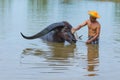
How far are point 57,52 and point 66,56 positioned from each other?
701 millimetres

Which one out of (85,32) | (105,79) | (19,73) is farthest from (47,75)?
(85,32)

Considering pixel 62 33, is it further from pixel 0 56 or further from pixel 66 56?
pixel 0 56

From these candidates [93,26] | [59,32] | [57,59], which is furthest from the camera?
[59,32]

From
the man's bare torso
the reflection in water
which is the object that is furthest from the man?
the reflection in water

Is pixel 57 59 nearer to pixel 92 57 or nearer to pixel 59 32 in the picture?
pixel 92 57

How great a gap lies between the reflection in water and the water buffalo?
23.7 inches

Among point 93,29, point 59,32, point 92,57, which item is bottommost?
point 92,57

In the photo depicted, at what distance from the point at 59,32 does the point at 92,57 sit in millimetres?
2388

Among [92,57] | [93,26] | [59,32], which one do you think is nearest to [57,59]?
[92,57]

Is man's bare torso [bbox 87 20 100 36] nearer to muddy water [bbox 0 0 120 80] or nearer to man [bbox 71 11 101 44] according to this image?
man [bbox 71 11 101 44]

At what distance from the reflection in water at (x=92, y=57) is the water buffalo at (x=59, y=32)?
23.7 inches

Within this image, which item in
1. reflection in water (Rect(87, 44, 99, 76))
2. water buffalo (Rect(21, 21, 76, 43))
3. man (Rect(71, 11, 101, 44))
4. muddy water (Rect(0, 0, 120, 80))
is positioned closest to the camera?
muddy water (Rect(0, 0, 120, 80))

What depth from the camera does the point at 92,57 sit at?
10453mm

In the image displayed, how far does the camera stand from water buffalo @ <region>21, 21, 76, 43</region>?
40.3 feet
